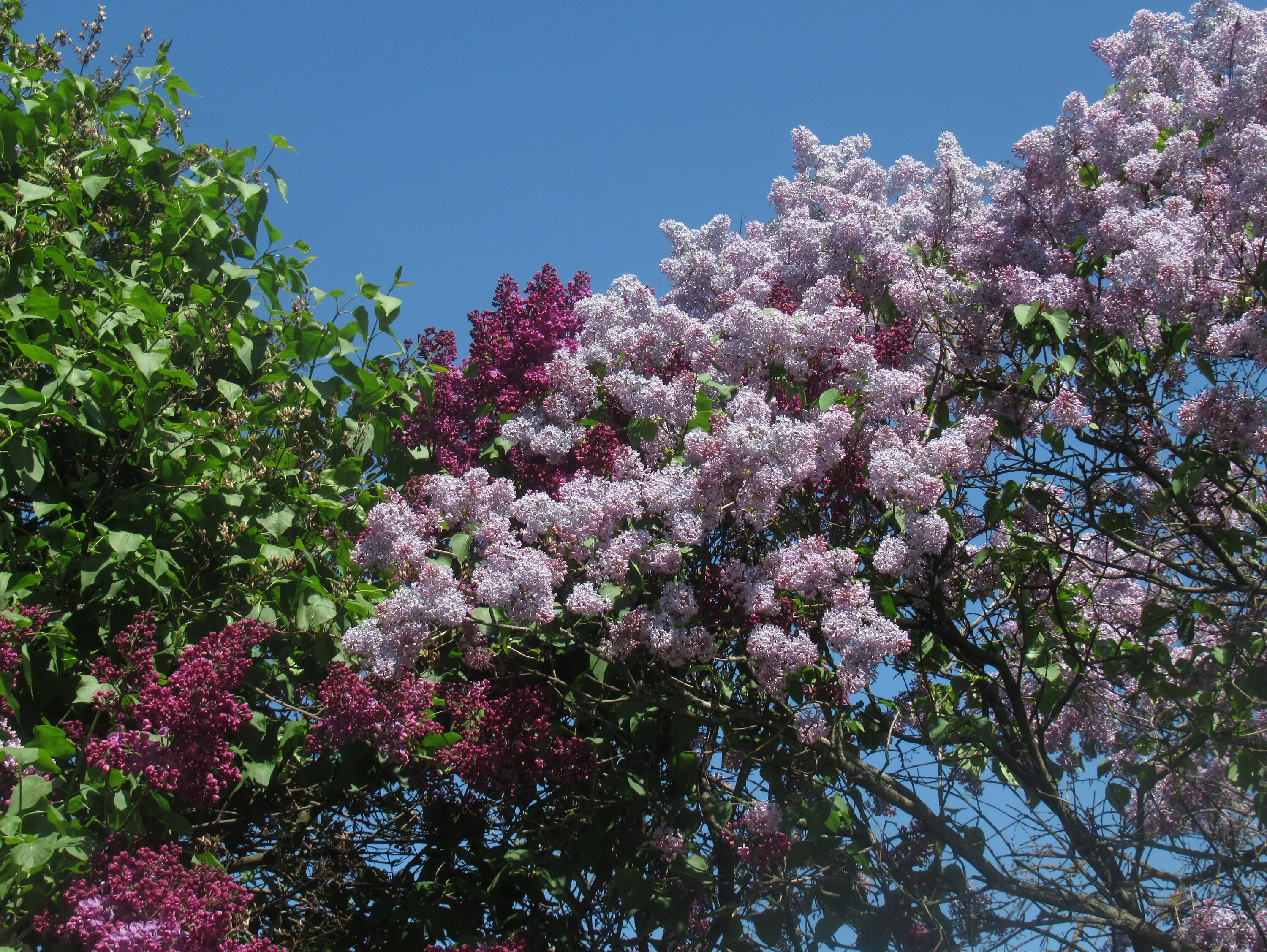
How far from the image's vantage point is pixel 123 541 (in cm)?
341

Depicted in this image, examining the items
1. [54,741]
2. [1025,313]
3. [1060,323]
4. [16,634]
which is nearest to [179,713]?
[54,741]

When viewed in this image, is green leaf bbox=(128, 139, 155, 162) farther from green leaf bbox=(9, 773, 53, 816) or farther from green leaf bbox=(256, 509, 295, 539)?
green leaf bbox=(9, 773, 53, 816)

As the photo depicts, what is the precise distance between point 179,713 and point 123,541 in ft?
2.41

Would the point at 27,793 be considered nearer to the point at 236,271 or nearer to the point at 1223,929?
the point at 236,271

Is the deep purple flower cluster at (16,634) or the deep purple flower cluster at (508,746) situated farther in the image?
the deep purple flower cluster at (508,746)

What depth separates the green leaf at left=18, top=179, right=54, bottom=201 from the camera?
386 cm

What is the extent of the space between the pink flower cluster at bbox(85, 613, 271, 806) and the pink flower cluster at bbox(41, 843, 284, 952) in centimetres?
27

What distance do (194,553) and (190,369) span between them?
77 centimetres

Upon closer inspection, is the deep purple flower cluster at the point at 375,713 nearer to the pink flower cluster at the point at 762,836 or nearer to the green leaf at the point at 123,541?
the green leaf at the point at 123,541

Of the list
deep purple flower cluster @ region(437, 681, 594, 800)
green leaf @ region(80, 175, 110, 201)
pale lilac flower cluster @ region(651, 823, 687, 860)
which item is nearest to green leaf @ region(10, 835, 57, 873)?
deep purple flower cluster @ region(437, 681, 594, 800)

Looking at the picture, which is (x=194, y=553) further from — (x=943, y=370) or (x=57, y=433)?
(x=943, y=370)

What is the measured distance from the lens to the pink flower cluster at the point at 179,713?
3.02m

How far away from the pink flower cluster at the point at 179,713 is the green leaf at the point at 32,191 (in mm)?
1832

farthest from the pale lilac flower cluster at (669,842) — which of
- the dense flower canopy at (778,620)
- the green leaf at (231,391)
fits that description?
the green leaf at (231,391)
